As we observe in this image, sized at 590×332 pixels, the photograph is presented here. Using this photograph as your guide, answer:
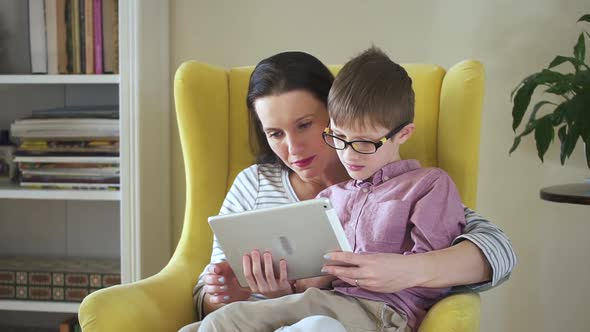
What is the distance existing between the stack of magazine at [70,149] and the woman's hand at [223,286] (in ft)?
2.88

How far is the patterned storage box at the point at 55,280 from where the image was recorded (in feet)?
7.44

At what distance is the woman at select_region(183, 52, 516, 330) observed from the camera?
1193 mm

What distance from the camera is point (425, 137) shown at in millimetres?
1630

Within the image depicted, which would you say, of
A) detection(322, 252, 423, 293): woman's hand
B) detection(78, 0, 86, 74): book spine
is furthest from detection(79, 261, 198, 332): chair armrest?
detection(78, 0, 86, 74): book spine

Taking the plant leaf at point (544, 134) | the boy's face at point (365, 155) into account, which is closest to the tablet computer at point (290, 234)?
the boy's face at point (365, 155)

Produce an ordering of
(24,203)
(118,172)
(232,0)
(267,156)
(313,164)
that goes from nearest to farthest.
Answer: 1. (313,164)
2. (267,156)
3. (118,172)
4. (232,0)
5. (24,203)

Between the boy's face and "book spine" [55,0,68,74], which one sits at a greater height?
"book spine" [55,0,68,74]

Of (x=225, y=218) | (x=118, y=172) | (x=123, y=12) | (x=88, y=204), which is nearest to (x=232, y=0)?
(x=123, y=12)

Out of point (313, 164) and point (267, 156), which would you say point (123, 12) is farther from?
point (313, 164)

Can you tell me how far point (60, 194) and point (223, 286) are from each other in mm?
993

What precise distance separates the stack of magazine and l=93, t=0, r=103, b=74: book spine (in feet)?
0.44

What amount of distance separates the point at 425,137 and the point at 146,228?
974 mm

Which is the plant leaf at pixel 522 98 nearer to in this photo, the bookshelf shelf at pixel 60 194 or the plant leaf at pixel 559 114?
the plant leaf at pixel 559 114

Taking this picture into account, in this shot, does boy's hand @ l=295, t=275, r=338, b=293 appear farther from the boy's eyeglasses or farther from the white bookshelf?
the white bookshelf
